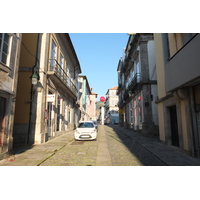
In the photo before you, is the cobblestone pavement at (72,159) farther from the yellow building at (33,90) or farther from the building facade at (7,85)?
the yellow building at (33,90)

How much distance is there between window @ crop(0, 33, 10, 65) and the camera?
5809 millimetres

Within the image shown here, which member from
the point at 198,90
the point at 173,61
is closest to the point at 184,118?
the point at 198,90

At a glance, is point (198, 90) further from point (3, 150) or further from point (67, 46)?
point (67, 46)

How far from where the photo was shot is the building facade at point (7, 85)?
18.8 feet

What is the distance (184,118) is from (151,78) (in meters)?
8.12

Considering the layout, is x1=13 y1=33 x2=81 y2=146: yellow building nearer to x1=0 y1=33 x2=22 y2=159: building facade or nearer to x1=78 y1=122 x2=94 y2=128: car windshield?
x1=0 y1=33 x2=22 y2=159: building facade

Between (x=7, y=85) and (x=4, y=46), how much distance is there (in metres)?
1.57

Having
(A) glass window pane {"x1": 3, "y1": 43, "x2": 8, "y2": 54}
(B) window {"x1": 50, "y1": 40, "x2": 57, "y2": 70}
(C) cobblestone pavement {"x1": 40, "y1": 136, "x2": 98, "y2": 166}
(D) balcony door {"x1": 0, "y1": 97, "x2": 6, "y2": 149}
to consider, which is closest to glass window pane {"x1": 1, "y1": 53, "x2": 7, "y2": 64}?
(A) glass window pane {"x1": 3, "y1": 43, "x2": 8, "y2": 54}

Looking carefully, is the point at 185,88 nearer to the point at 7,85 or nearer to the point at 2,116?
the point at 7,85

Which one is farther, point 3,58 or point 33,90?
point 33,90

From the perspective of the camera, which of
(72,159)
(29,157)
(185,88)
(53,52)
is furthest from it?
(53,52)

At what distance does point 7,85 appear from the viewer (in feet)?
19.7

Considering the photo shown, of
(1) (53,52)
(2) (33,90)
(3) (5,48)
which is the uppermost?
(1) (53,52)

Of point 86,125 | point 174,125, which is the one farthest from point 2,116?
point 174,125
